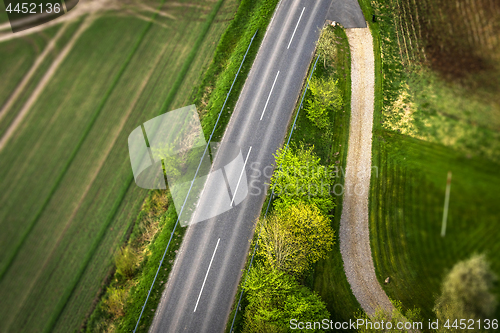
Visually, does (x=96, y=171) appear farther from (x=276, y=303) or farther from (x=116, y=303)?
(x=276, y=303)

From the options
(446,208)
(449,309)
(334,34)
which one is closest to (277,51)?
(334,34)

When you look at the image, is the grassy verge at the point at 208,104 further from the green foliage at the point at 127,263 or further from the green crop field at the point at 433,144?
the green crop field at the point at 433,144

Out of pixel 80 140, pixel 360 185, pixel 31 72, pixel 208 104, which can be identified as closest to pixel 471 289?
pixel 360 185

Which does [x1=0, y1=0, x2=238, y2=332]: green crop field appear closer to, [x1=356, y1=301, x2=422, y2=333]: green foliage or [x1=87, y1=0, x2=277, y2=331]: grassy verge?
[x1=87, y1=0, x2=277, y2=331]: grassy verge

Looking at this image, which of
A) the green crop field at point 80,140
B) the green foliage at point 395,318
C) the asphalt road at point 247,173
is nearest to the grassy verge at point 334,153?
the asphalt road at point 247,173

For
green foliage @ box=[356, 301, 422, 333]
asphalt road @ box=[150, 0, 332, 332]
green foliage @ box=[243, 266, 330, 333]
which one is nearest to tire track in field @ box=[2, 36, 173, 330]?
asphalt road @ box=[150, 0, 332, 332]

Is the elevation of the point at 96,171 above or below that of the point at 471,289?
above

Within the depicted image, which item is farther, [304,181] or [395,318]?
[304,181]
